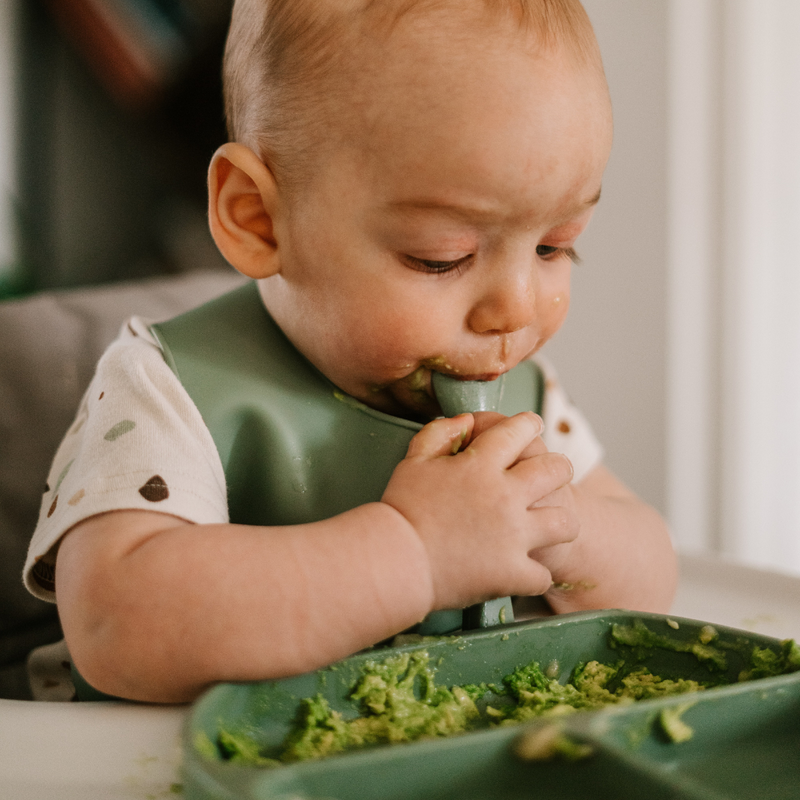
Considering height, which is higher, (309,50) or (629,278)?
(309,50)

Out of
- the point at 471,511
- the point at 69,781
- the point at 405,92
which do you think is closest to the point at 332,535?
the point at 471,511

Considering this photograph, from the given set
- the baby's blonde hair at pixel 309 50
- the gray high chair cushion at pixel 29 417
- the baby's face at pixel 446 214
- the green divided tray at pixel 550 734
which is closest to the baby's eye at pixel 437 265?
the baby's face at pixel 446 214

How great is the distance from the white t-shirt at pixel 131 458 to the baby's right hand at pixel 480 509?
0.47ft

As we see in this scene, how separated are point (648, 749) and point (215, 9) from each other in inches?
67.8

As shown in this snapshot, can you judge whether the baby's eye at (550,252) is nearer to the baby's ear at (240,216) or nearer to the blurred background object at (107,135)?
the baby's ear at (240,216)

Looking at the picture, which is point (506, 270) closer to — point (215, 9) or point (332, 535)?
point (332, 535)

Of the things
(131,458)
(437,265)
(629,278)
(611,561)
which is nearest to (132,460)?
(131,458)

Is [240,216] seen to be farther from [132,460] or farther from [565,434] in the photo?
[565,434]

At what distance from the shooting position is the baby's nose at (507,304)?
1.91 ft

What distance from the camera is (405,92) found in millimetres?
547

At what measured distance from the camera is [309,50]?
1.91ft

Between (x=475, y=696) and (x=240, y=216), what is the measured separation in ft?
1.30

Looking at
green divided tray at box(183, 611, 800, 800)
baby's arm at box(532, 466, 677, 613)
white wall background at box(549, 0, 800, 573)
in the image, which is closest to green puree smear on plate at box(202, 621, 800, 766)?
green divided tray at box(183, 611, 800, 800)

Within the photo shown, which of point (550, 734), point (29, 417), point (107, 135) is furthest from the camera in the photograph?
point (107, 135)
